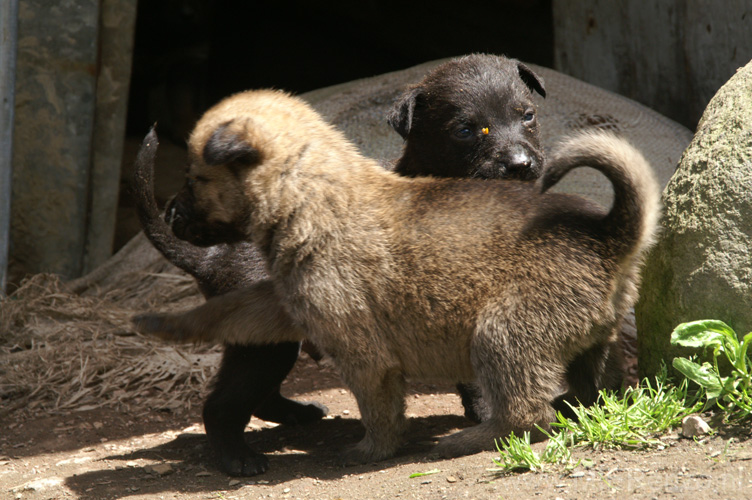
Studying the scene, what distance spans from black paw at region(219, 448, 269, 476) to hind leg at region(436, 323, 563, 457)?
1055mm

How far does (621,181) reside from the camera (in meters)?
3.16

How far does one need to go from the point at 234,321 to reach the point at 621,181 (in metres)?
1.73

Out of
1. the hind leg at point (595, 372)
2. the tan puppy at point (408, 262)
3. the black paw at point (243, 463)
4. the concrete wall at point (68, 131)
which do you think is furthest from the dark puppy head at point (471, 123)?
the concrete wall at point (68, 131)

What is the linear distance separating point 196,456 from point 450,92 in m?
2.22

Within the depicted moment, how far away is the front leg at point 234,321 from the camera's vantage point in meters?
3.62

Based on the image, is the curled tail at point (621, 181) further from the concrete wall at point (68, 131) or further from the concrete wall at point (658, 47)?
the concrete wall at point (68, 131)

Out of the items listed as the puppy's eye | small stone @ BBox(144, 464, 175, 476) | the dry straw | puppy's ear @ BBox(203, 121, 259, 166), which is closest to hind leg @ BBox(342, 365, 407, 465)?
small stone @ BBox(144, 464, 175, 476)

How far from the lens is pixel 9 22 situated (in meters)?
5.42

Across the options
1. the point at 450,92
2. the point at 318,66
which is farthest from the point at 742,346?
the point at 318,66

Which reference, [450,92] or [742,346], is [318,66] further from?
[742,346]

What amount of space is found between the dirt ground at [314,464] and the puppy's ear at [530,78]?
1817mm

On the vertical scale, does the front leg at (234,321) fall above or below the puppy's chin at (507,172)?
below

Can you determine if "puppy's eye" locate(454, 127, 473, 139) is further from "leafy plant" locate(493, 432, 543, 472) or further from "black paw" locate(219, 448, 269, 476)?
"black paw" locate(219, 448, 269, 476)

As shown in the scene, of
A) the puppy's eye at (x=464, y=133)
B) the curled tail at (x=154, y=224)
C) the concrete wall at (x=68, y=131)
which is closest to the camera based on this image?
the curled tail at (x=154, y=224)
